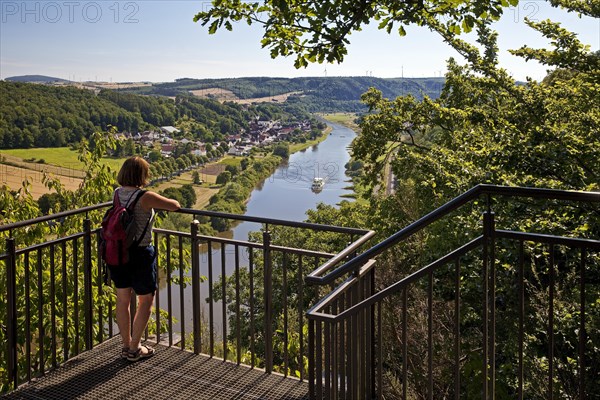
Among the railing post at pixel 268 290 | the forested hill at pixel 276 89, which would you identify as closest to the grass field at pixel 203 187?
the forested hill at pixel 276 89

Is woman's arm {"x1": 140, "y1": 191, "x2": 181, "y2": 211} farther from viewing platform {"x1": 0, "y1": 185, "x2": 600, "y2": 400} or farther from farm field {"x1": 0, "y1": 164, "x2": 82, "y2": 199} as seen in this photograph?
farm field {"x1": 0, "y1": 164, "x2": 82, "y2": 199}

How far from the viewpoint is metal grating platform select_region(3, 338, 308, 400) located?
3553 millimetres

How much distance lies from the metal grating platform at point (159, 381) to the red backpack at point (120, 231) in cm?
74

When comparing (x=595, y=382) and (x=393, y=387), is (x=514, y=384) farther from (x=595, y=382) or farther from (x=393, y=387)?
(x=393, y=387)

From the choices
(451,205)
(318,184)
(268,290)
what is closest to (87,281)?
(268,290)

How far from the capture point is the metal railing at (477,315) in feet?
7.78

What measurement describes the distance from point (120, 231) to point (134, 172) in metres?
0.38

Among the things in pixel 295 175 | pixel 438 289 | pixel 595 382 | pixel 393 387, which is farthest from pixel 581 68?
pixel 295 175

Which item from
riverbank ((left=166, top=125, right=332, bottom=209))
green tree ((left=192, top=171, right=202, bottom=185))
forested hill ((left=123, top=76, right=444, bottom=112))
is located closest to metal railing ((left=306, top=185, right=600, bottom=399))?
riverbank ((left=166, top=125, right=332, bottom=209))

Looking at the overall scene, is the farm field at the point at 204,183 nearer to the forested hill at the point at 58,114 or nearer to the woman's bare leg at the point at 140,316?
the forested hill at the point at 58,114

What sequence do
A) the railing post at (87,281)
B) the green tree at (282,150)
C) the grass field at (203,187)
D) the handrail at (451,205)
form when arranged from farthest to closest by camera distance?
the green tree at (282,150) → the grass field at (203,187) → the railing post at (87,281) → the handrail at (451,205)

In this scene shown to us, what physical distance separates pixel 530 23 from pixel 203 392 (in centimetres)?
1083

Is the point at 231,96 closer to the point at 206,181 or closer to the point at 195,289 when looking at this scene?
the point at 206,181

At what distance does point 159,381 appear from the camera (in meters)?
3.72
